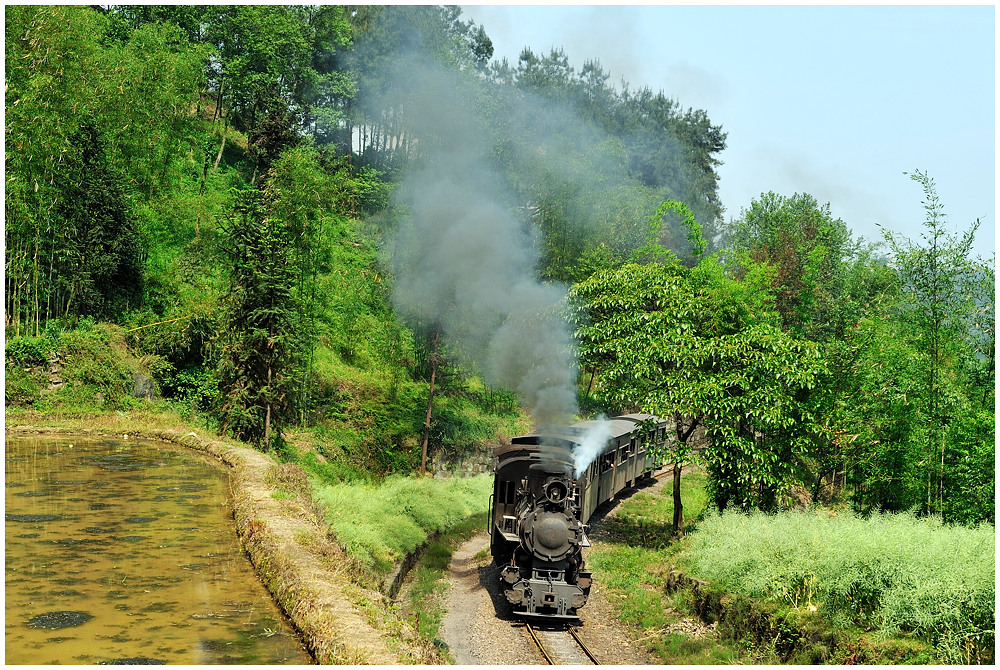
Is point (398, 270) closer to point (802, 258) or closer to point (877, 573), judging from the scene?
point (802, 258)

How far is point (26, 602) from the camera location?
29.4 feet

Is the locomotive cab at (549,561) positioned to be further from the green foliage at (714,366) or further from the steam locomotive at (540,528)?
the green foliage at (714,366)

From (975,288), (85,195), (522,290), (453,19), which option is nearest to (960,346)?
(975,288)

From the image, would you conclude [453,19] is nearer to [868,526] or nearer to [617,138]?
[617,138]

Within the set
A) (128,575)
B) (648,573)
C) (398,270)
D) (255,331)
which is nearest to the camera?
(128,575)

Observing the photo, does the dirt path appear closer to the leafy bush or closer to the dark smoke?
the dark smoke

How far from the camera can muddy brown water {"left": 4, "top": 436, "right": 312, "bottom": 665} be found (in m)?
7.99

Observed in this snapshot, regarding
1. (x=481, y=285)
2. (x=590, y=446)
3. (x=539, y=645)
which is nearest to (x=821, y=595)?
(x=539, y=645)

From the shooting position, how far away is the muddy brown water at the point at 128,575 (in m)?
7.99

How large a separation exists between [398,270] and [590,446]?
21258 millimetres

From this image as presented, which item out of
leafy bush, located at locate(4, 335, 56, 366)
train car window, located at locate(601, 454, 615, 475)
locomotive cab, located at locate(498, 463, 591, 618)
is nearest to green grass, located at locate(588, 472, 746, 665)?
locomotive cab, located at locate(498, 463, 591, 618)

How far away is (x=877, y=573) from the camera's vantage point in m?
10.6

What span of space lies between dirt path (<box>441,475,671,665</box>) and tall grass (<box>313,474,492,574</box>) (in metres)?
1.49

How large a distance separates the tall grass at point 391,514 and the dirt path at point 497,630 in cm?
149
